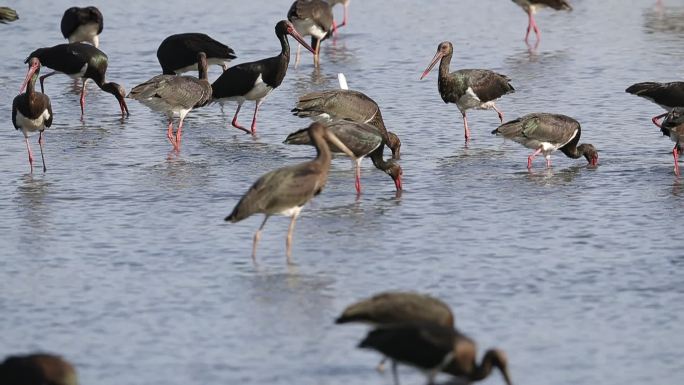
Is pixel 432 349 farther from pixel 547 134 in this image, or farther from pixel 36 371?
pixel 547 134

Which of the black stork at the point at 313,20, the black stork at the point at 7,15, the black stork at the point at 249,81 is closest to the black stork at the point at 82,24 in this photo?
the black stork at the point at 7,15

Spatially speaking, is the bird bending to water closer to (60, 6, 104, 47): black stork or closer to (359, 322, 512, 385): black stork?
(359, 322, 512, 385): black stork

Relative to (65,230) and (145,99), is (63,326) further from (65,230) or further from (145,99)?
(145,99)

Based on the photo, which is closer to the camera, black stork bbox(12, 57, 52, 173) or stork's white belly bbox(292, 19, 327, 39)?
black stork bbox(12, 57, 52, 173)

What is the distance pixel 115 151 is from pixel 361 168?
9.72ft

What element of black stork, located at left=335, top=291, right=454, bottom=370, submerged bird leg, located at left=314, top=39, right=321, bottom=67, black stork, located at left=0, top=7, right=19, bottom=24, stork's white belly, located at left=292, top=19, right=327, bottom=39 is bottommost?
submerged bird leg, located at left=314, top=39, right=321, bottom=67

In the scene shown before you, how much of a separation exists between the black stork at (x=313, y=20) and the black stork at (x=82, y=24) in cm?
312

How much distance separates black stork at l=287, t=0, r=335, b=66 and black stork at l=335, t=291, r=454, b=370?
1427 cm

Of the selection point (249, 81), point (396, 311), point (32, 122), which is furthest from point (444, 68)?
point (396, 311)

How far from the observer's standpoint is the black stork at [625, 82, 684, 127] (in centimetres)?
1688

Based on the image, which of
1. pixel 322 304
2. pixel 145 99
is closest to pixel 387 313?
pixel 322 304

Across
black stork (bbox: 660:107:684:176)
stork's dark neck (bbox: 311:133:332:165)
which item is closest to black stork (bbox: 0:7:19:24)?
black stork (bbox: 660:107:684:176)

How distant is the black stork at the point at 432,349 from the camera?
803cm

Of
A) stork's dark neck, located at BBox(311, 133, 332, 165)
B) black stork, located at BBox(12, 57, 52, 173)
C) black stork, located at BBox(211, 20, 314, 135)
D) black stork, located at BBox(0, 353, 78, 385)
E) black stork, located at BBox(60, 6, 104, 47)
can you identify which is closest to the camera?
black stork, located at BBox(0, 353, 78, 385)
